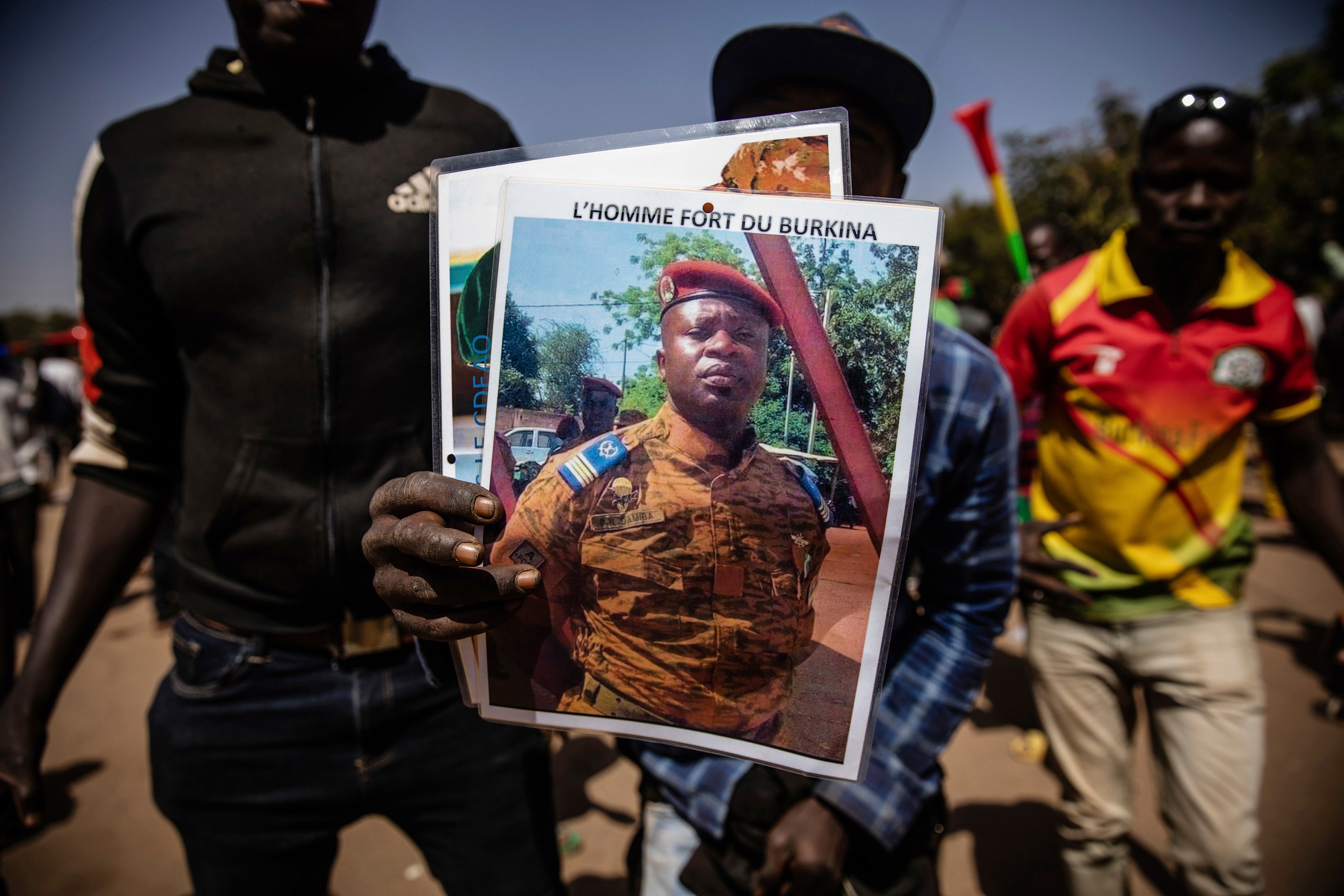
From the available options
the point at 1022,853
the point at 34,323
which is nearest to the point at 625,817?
the point at 1022,853

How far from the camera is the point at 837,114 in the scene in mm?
760

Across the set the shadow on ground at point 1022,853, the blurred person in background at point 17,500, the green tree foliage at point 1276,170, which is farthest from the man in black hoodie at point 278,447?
the green tree foliage at point 1276,170

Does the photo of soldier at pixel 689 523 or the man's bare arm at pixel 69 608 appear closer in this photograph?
the photo of soldier at pixel 689 523

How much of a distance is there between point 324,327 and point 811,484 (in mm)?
833

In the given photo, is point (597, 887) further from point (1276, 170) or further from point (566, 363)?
point (1276, 170)

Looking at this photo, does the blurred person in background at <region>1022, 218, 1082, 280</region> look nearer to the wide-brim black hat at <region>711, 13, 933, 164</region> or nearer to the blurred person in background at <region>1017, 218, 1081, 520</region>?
the blurred person in background at <region>1017, 218, 1081, 520</region>

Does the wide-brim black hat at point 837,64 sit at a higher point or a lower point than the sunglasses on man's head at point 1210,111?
lower

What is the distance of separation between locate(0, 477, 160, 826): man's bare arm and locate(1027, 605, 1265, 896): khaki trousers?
214cm

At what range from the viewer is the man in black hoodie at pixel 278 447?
119cm

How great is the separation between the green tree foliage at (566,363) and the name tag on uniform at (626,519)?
0.38ft

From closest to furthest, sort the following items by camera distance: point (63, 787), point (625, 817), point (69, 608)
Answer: point (69, 608) < point (625, 817) < point (63, 787)

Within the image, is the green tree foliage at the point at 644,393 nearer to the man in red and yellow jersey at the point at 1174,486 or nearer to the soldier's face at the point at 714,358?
the soldier's face at the point at 714,358

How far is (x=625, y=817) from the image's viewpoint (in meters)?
2.85

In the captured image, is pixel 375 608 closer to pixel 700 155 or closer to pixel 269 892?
pixel 269 892
